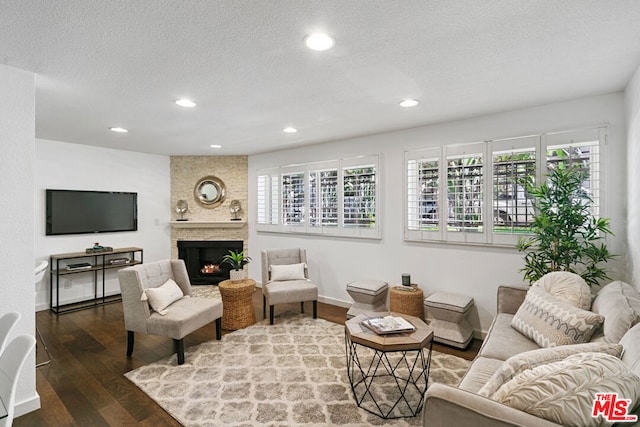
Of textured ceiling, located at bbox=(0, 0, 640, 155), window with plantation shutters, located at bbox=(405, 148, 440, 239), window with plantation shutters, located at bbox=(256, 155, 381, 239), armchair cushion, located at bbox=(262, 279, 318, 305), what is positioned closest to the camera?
textured ceiling, located at bbox=(0, 0, 640, 155)

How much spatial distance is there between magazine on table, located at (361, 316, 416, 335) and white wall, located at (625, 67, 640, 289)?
172 centimetres

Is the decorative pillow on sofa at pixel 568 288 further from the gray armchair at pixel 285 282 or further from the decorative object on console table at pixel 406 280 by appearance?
the gray armchair at pixel 285 282

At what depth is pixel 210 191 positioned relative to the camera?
6.00 metres

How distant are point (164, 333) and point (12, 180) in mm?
1702

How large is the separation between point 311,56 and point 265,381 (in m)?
2.59

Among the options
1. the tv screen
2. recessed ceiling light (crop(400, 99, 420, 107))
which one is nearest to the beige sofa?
recessed ceiling light (crop(400, 99, 420, 107))

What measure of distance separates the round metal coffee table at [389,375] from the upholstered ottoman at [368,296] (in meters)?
1.01

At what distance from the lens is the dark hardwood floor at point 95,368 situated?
2.21m

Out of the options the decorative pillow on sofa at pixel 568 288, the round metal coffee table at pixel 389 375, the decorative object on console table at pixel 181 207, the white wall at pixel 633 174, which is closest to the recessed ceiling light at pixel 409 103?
the white wall at pixel 633 174

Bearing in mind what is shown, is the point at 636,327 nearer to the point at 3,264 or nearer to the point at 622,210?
the point at 622,210

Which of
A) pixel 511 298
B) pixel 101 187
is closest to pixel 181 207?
pixel 101 187

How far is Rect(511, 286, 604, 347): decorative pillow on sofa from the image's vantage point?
186 cm

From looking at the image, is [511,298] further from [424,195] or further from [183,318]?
[183,318]

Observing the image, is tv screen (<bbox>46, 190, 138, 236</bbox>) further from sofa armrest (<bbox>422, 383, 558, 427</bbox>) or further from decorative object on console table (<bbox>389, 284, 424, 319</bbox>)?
sofa armrest (<bbox>422, 383, 558, 427</bbox>)
